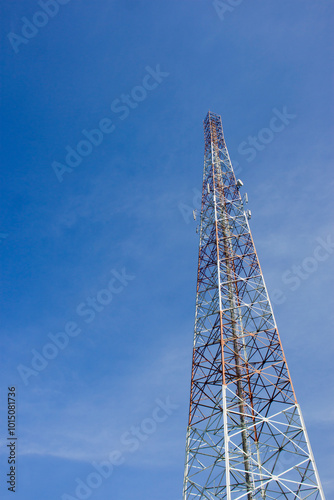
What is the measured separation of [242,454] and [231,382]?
418cm

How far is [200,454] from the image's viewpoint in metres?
24.0

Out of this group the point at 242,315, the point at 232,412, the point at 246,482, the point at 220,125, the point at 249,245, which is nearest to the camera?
the point at 246,482

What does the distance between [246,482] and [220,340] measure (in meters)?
8.43

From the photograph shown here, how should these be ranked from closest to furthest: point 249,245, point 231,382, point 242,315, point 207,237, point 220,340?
point 231,382 < point 220,340 < point 242,315 < point 249,245 < point 207,237

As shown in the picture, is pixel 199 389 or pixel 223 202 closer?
pixel 199 389

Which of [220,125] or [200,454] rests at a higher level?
[220,125]

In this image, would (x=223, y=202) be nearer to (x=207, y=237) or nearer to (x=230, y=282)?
(x=207, y=237)

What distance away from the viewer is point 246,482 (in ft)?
71.3

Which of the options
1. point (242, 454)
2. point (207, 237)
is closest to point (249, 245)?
point (207, 237)

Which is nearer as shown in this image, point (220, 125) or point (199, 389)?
point (199, 389)

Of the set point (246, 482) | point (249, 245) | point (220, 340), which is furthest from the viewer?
point (249, 245)

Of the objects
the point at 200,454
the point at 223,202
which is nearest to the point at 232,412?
the point at 200,454

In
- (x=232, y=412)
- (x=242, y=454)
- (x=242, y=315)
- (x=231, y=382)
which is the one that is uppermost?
(x=242, y=315)

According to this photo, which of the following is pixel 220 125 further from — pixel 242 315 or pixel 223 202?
pixel 242 315
